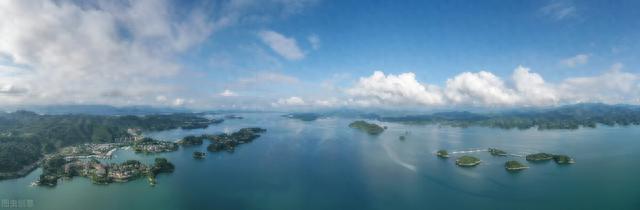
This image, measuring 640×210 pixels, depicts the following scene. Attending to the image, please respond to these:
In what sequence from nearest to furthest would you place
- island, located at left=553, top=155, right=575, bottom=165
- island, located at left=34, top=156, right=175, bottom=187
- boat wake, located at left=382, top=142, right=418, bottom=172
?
island, located at left=34, top=156, right=175, bottom=187 → boat wake, located at left=382, top=142, right=418, bottom=172 → island, located at left=553, top=155, right=575, bottom=165

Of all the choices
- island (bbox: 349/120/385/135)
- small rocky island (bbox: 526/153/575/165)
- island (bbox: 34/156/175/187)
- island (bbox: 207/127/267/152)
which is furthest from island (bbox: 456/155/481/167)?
island (bbox: 349/120/385/135)

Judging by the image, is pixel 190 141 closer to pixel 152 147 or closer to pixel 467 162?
pixel 152 147

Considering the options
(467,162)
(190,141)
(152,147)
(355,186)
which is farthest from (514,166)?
(152,147)

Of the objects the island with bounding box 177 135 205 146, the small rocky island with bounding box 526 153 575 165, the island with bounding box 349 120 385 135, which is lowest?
the small rocky island with bounding box 526 153 575 165

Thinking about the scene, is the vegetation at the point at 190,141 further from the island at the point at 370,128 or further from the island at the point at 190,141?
the island at the point at 370,128

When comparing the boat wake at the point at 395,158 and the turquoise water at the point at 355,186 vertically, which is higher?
the boat wake at the point at 395,158

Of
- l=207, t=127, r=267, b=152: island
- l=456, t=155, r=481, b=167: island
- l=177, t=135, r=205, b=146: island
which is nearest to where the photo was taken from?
l=456, t=155, r=481, b=167: island

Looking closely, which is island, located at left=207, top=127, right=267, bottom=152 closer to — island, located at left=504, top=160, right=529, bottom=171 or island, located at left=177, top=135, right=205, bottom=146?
island, located at left=177, top=135, right=205, bottom=146

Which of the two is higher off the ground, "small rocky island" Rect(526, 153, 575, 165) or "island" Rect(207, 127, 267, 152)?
"island" Rect(207, 127, 267, 152)

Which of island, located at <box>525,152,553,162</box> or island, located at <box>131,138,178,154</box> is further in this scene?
island, located at <box>131,138,178,154</box>

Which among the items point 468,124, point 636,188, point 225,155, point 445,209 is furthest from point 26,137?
point 468,124

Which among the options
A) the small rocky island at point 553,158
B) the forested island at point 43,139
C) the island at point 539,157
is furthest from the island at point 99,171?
the small rocky island at point 553,158
